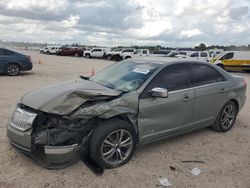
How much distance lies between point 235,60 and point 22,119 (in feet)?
66.8

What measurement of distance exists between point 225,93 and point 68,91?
3.14 m

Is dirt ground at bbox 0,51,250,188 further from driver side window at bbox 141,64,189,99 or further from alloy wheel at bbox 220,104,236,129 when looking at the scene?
driver side window at bbox 141,64,189,99

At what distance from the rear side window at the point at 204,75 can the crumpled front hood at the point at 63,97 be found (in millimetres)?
1617

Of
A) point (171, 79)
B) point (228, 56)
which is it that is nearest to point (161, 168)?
point (171, 79)

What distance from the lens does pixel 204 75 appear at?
539 centimetres

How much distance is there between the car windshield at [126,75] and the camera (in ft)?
15.0

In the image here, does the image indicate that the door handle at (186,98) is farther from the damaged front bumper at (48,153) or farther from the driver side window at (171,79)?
the damaged front bumper at (48,153)

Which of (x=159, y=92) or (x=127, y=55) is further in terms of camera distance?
(x=127, y=55)

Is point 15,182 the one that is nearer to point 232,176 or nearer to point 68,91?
point 68,91

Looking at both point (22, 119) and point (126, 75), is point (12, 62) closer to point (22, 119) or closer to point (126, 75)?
point (126, 75)

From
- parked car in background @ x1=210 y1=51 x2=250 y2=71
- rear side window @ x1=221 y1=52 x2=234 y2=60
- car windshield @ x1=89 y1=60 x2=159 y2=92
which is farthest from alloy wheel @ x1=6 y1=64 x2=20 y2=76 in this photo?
rear side window @ x1=221 y1=52 x2=234 y2=60

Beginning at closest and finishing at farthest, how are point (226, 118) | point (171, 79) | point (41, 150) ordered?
point (41, 150)
point (171, 79)
point (226, 118)

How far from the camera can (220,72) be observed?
5727 millimetres

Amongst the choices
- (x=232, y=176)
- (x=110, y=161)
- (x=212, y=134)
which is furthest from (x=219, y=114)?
(x=110, y=161)
